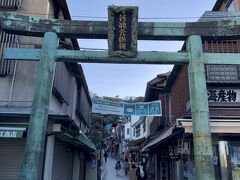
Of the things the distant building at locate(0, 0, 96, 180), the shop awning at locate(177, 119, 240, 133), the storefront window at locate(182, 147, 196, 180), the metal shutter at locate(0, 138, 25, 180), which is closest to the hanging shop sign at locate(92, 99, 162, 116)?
the distant building at locate(0, 0, 96, 180)

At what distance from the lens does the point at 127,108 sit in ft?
51.2

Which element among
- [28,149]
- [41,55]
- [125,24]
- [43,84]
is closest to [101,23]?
[125,24]

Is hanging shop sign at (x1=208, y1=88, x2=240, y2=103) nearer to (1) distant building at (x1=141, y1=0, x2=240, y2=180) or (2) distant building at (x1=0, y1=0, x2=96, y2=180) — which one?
(1) distant building at (x1=141, y1=0, x2=240, y2=180)

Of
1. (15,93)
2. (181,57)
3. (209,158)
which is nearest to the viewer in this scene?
(209,158)

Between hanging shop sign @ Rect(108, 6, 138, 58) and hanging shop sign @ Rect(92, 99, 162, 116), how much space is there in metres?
6.07

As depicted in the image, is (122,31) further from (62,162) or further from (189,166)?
(62,162)

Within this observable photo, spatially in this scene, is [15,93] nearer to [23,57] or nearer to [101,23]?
[23,57]

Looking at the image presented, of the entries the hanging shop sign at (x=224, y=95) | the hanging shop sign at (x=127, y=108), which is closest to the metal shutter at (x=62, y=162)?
the hanging shop sign at (x=127, y=108)

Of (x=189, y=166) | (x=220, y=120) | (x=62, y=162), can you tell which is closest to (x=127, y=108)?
(x=189, y=166)

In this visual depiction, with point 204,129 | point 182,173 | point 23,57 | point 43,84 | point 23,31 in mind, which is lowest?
point 182,173

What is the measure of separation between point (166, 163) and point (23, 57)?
15002 mm

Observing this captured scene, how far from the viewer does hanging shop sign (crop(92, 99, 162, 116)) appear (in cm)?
1557

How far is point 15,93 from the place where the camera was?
1061 cm

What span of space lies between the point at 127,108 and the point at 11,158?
23.0 ft
